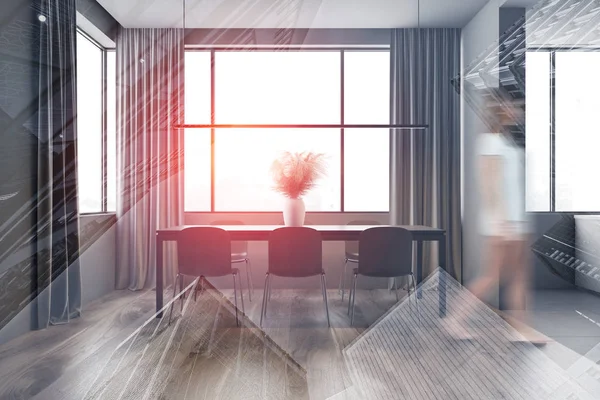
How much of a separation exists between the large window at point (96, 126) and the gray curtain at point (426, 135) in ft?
9.95

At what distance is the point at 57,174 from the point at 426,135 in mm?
3520

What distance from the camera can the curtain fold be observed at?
9.43 ft

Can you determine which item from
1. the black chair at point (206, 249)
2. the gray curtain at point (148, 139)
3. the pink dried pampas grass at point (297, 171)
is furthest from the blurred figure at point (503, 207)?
the gray curtain at point (148, 139)

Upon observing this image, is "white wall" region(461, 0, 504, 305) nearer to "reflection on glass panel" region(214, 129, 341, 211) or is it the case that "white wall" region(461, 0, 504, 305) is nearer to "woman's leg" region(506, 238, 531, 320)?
"woman's leg" region(506, 238, 531, 320)

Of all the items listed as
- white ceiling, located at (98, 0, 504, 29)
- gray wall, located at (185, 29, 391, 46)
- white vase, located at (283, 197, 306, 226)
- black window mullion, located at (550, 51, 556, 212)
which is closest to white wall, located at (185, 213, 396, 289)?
white vase, located at (283, 197, 306, 226)

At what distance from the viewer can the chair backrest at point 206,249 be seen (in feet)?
9.66

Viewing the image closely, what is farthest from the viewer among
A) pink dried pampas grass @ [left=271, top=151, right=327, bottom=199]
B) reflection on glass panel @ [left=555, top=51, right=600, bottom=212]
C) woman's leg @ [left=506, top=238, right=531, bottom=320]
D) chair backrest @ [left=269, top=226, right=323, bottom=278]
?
woman's leg @ [left=506, top=238, right=531, bottom=320]

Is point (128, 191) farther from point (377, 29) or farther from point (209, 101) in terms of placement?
point (377, 29)

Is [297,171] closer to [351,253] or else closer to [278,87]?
[351,253]

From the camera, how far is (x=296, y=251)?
3002 mm

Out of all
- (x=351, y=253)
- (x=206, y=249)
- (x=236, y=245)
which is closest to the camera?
(x=206, y=249)

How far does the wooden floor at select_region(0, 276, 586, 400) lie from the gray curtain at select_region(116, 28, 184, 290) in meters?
1.06

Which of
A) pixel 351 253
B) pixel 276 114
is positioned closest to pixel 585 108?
pixel 351 253

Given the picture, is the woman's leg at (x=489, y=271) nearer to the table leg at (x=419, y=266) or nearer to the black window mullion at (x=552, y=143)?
the table leg at (x=419, y=266)
